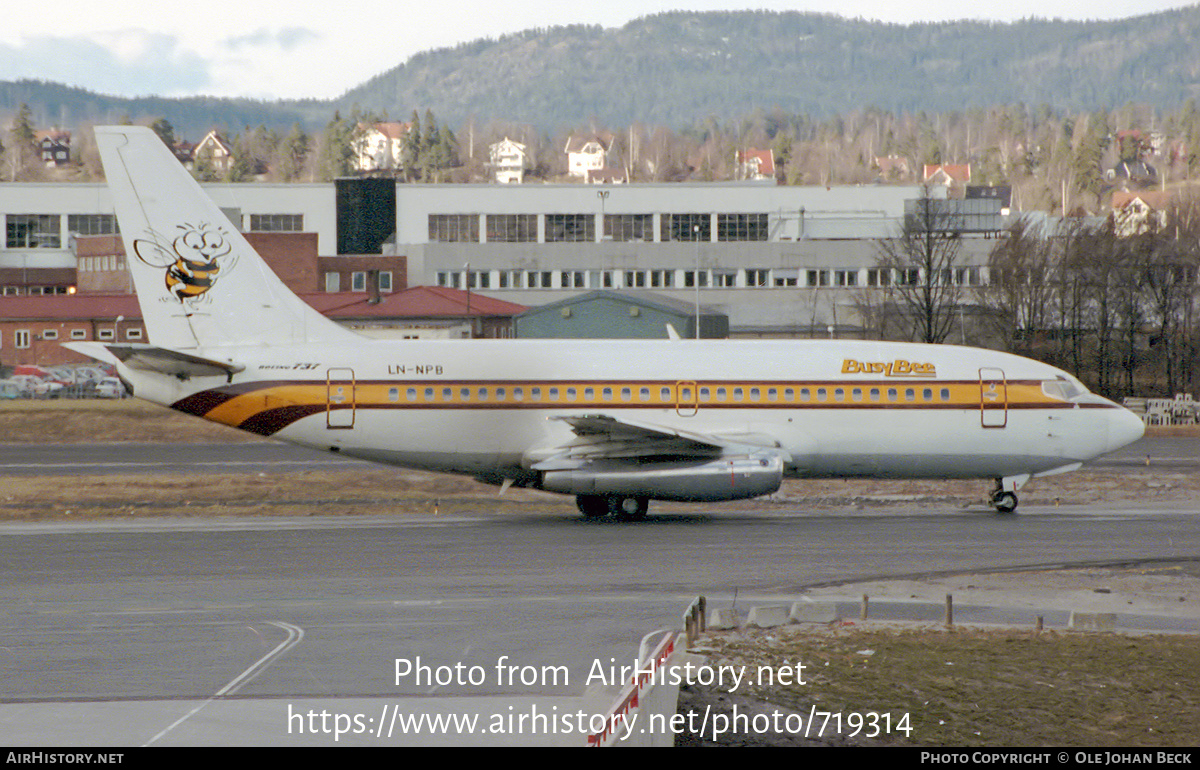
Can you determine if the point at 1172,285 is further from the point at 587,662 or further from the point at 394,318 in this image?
the point at 587,662

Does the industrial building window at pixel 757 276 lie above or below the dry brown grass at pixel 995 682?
above

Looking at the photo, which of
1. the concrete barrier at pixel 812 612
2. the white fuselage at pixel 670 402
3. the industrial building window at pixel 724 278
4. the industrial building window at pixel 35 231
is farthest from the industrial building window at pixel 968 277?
the industrial building window at pixel 35 231

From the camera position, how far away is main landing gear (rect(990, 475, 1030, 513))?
29859 millimetres

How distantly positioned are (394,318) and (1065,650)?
64936mm

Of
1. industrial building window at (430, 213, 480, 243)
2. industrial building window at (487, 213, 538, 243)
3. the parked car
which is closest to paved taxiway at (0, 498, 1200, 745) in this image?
the parked car

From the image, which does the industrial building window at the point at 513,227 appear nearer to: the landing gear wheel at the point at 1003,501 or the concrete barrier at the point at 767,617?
the landing gear wheel at the point at 1003,501

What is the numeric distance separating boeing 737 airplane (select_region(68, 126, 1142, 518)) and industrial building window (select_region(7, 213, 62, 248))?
85194 millimetres

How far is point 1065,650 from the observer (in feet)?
50.0

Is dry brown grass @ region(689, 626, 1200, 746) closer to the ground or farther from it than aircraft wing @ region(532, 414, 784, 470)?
closer to the ground

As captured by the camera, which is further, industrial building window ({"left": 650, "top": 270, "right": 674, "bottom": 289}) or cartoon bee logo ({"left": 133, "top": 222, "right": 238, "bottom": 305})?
industrial building window ({"left": 650, "top": 270, "right": 674, "bottom": 289})

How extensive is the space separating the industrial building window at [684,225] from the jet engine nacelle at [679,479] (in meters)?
74.5

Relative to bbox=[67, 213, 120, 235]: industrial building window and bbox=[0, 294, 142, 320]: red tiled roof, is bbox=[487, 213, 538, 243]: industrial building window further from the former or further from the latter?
bbox=[67, 213, 120, 235]: industrial building window

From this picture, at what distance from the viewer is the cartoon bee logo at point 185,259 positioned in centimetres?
2900

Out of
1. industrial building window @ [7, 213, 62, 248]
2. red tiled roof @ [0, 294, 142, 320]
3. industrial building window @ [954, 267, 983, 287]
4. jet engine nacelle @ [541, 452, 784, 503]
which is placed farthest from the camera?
industrial building window @ [7, 213, 62, 248]
